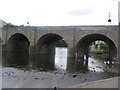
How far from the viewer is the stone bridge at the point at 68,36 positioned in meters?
27.8

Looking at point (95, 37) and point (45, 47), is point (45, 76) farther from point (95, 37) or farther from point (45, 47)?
point (45, 47)

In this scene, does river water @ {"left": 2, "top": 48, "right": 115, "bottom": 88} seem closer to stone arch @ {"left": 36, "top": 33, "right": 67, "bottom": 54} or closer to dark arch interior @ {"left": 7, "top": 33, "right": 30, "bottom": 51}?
stone arch @ {"left": 36, "top": 33, "right": 67, "bottom": 54}

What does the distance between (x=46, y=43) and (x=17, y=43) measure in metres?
10.9

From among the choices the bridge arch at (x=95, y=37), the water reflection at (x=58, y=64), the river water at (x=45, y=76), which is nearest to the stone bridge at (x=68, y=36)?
the bridge arch at (x=95, y=37)

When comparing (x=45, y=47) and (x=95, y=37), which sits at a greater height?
(x=95, y=37)

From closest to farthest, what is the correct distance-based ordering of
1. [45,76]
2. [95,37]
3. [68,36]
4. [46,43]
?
[45,76], [68,36], [95,37], [46,43]

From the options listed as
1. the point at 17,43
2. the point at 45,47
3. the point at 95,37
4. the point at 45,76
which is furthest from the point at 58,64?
the point at 17,43

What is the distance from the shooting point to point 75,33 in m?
30.2

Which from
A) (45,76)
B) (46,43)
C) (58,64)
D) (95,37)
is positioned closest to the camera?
(45,76)

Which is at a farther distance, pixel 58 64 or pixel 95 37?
pixel 95 37

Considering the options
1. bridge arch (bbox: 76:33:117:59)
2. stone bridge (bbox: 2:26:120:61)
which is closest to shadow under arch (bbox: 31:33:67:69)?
stone bridge (bbox: 2:26:120:61)

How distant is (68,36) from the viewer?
3091cm

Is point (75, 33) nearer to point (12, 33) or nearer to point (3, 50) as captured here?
point (12, 33)

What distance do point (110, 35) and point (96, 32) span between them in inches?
114
